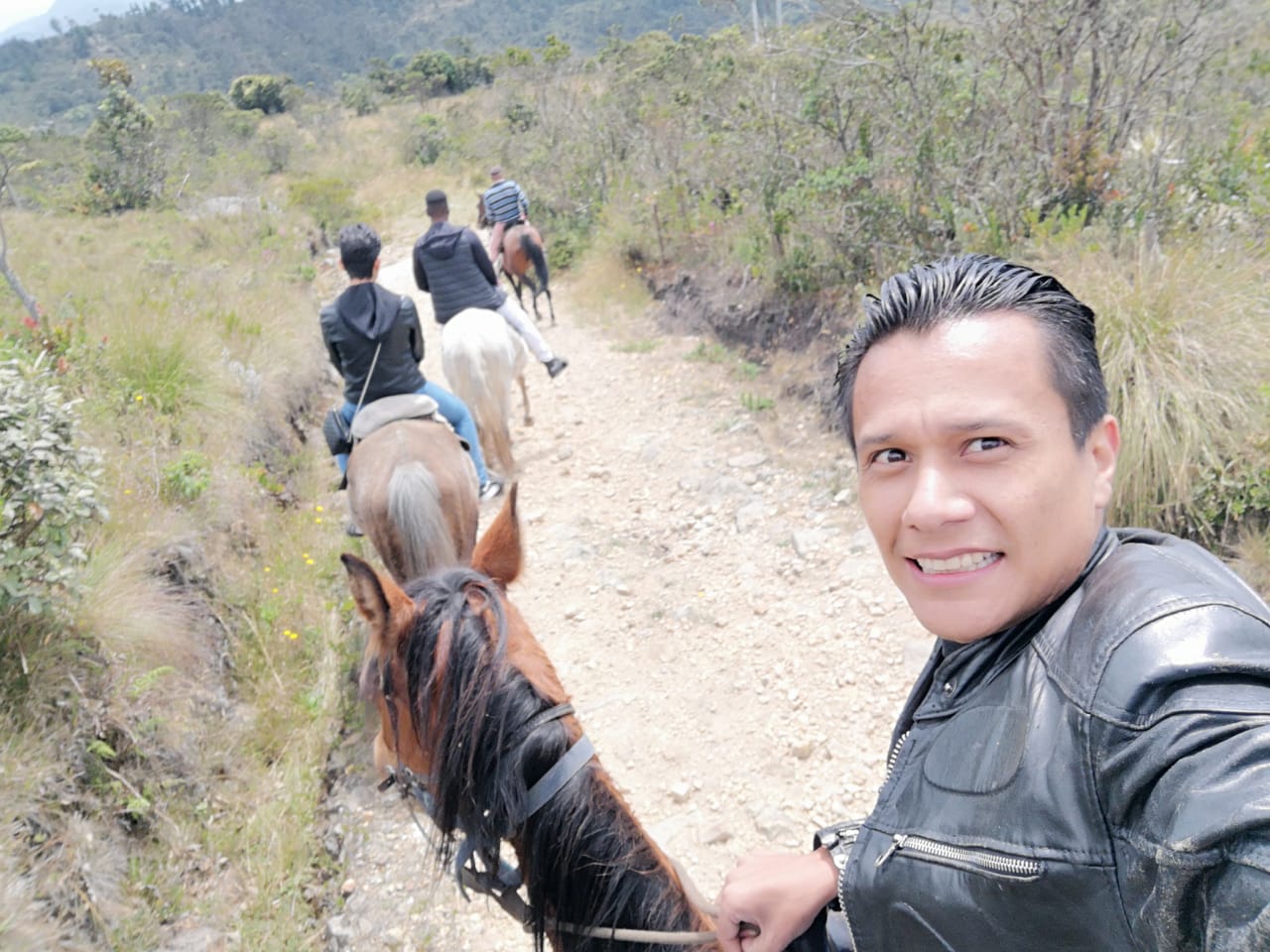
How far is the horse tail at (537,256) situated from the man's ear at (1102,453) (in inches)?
378

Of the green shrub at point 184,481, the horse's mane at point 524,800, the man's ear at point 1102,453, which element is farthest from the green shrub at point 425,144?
the man's ear at point 1102,453

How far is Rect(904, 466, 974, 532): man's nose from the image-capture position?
882 mm

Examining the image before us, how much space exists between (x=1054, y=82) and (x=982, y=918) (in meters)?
6.49

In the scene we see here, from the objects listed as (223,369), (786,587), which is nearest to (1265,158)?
(786,587)

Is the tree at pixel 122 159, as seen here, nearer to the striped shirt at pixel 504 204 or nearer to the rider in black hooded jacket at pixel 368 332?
the striped shirt at pixel 504 204

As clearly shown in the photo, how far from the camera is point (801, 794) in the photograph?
3340 mm

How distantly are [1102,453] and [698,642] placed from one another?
3.53m

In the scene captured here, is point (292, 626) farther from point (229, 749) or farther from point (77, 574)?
point (77, 574)

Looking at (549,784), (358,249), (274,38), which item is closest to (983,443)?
(549,784)

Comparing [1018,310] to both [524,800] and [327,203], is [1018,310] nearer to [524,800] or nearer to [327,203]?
[524,800]

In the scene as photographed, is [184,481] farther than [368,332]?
Yes

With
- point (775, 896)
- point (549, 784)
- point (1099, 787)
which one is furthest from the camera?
point (549, 784)

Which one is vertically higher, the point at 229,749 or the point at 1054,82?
the point at 1054,82

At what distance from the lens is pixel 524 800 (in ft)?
5.12
